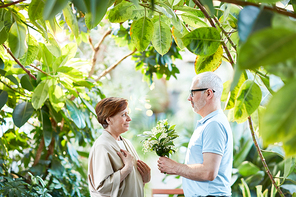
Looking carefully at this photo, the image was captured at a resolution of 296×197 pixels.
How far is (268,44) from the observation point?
0.18 metres

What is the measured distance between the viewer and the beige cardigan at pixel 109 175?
1.46 metres

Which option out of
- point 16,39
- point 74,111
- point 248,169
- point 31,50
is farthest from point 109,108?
point 248,169

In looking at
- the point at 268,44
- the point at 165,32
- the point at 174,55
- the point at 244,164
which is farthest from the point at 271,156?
the point at 268,44

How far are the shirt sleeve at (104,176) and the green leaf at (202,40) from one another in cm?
112

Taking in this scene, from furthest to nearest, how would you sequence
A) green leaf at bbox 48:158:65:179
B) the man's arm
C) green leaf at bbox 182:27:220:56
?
1. green leaf at bbox 48:158:65:179
2. the man's arm
3. green leaf at bbox 182:27:220:56

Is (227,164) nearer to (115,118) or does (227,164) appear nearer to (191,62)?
Answer: (115,118)

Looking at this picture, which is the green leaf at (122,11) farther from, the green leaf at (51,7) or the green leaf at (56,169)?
the green leaf at (56,169)

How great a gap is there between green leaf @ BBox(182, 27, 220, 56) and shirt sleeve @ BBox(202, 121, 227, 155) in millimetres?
884

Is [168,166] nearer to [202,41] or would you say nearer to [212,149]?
[212,149]

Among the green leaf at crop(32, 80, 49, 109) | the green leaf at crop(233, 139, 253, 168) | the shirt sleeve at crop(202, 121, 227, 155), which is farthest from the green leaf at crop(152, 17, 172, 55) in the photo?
the green leaf at crop(233, 139, 253, 168)

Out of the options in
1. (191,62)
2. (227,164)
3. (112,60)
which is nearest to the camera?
(227,164)

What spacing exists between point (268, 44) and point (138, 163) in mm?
1573

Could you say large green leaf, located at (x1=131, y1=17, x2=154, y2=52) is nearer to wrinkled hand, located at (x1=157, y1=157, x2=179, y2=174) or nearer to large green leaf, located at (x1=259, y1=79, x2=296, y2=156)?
large green leaf, located at (x1=259, y1=79, x2=296, y2=156)

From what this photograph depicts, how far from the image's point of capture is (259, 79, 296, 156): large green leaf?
7.3 inches
